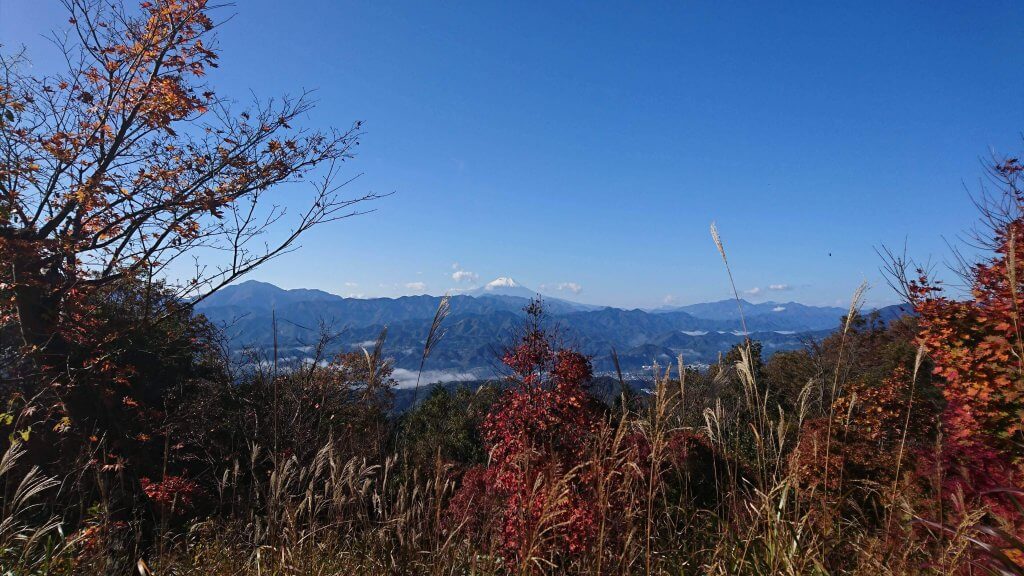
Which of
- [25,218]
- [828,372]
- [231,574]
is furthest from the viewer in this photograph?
[828,372]

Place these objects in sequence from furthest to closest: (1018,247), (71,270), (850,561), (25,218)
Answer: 1. (71,270)
2. (25,218)
3. (1018,247)
4. (850,561)

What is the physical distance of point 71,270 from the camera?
5590 mm

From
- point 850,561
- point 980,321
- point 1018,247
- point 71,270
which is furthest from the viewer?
point 71,270

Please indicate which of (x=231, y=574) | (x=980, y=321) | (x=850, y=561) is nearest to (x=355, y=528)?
(x=231, y=574)

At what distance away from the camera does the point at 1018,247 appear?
429 cm

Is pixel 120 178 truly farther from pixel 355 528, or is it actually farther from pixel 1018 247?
pixel 1018 247

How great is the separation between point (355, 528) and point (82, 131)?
551 cm

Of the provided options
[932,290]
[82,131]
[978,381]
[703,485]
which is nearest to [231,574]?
[82,131]

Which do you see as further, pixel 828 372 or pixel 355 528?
pixel 828 372

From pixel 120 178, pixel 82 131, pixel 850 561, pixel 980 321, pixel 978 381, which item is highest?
pixel 82 131

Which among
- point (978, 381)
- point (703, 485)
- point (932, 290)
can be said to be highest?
point (932, 290)

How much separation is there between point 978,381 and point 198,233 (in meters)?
8.20

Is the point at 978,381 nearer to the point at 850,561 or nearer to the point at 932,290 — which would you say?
the point at 932,290

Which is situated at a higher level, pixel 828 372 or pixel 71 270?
pixel 71 270
